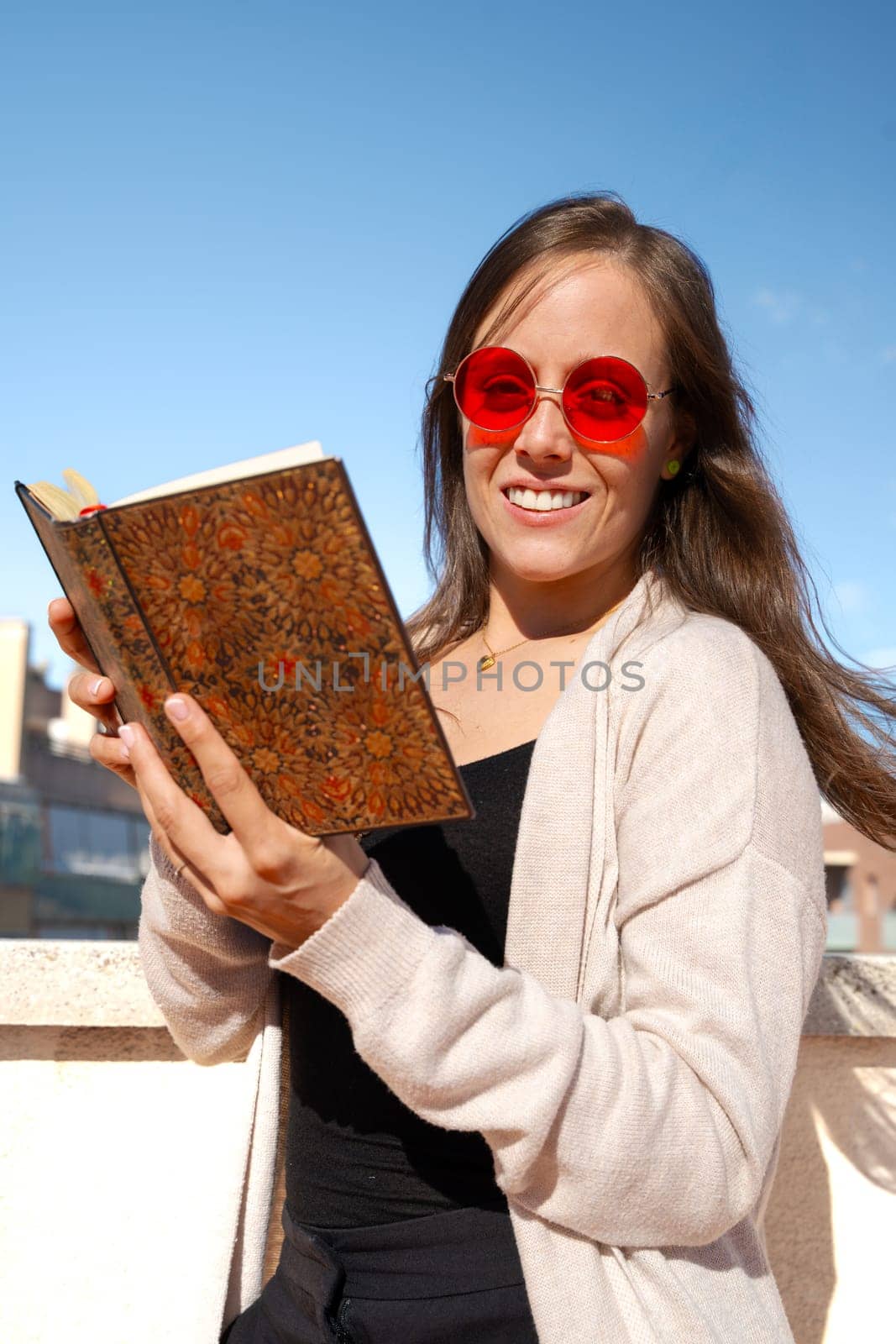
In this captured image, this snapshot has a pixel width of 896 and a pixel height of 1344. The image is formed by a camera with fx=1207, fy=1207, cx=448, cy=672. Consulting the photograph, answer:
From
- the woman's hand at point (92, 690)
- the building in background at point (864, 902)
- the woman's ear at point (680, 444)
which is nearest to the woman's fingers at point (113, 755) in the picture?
the woman's hand at point (92, 690)

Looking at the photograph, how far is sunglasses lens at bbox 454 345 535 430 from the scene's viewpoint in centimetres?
198

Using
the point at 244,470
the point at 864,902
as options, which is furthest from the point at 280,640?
the point at 864,902

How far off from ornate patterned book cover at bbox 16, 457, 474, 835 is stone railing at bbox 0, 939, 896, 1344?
3.25ft

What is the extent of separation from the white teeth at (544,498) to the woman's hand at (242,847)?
0.85 metres

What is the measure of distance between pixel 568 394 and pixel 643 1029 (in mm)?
1019

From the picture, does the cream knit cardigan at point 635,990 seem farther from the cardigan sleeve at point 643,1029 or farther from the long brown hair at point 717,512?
the long brown hair at point 717,512

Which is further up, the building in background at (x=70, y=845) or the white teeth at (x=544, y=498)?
the white teeth at (x=544, y=498)

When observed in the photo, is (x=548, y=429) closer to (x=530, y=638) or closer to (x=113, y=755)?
(x=530, y=638)

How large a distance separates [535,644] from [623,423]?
0.49 meters

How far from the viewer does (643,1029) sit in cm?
142

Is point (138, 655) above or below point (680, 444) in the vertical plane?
below

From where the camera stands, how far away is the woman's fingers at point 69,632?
1628 millimetres

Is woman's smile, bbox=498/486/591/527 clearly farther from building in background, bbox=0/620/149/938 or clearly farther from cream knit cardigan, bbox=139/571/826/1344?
building in background, bbox=0/620/149/938

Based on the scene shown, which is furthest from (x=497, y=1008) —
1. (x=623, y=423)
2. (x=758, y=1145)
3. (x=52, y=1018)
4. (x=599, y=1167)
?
(x=52, y=1018)
